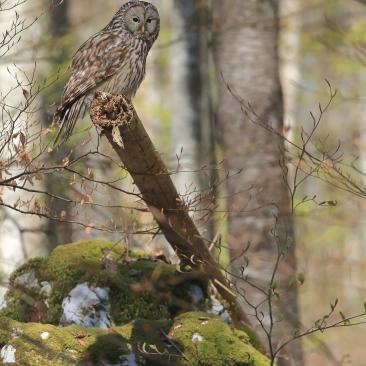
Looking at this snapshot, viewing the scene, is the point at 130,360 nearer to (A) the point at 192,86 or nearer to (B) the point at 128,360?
(B) the point at 128,360

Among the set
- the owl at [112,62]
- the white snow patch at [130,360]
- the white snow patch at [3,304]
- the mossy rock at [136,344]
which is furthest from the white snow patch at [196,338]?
the owl at [112,62]

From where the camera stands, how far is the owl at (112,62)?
23.3ft

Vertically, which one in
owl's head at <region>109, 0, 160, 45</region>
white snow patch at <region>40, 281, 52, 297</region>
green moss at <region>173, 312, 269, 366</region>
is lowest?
green moss at <region>173, 312, 269, 366</region>

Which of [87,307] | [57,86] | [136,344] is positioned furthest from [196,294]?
[57,86]

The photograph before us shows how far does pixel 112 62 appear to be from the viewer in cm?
738

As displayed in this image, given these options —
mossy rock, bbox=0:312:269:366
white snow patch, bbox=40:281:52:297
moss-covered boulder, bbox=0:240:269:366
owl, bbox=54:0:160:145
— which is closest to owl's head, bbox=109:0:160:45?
owl, bbox=54:0:160:145

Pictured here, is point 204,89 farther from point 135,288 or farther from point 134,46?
point 135,288

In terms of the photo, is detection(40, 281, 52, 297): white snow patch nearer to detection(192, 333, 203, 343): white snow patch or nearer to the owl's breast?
detection(192, 333, 203, 343): white snow patch

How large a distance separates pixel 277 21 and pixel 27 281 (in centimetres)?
485

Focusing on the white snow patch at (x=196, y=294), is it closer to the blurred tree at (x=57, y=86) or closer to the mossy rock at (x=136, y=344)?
the mossy rock at (x=136, y=344)

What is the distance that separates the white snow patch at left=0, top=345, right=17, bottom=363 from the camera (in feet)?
17.4

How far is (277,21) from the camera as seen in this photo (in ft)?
32.8

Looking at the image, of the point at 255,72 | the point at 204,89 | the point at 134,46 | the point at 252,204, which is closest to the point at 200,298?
the point at 134,46

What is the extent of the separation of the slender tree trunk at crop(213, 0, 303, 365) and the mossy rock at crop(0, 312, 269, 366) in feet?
11.2
